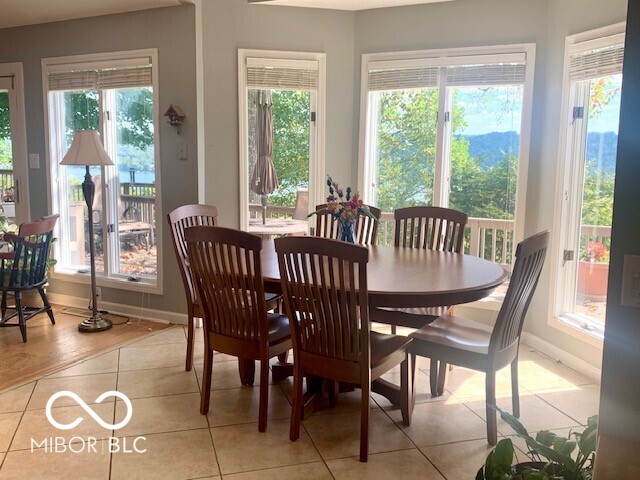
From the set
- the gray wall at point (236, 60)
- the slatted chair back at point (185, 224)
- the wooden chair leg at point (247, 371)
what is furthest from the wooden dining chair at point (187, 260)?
the gray wall at point (236, 60)

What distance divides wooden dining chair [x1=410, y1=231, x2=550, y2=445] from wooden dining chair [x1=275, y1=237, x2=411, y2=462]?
0.70 ft

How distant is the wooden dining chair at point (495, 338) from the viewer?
2.55 m

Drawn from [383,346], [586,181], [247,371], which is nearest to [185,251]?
[247,371]

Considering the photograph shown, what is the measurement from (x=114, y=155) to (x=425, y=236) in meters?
2.73

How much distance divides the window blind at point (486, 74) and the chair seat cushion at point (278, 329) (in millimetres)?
2369

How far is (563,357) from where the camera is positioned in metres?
3.78

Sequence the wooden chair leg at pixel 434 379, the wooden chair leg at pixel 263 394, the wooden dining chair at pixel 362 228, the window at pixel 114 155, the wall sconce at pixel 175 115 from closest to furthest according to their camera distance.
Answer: the wooden chair leg at pixel 263 394 < the wooden chair leg at pixel 434 379 < the wooden dining chair at pixel 362 228 < the wall sconce at pixel 175 115 < the window at pixel 114 155

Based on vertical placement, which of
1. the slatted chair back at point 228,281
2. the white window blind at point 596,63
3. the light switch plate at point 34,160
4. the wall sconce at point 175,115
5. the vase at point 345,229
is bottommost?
the slatted chair back at point 228,281

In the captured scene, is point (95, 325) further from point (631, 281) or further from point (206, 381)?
point (631, 281)

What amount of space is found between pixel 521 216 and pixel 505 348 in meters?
1.71

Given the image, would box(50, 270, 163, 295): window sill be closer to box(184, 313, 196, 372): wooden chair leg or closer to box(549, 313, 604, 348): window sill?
box(184, 313, 196, 372): wooden chair leg

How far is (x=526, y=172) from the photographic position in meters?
4.10

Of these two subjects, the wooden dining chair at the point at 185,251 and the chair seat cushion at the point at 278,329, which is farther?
the wooden dining chair at the point at 185,251

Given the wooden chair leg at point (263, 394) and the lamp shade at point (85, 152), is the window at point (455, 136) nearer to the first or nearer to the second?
the lamp shade at point (85, 152)
